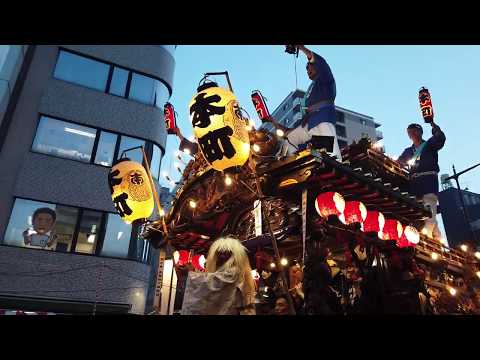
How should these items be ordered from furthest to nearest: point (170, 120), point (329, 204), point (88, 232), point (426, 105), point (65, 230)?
point (88, 232) → point (65, 230) → point (170, 120) → point (426, 105) → point (329, 204)

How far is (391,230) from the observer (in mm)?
9375

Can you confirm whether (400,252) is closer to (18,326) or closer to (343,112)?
(18,326)

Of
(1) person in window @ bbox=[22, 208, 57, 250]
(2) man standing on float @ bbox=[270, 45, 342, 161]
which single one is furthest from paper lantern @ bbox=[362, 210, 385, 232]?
(1) person in window @ bbox=[22, 208, 57, 250]

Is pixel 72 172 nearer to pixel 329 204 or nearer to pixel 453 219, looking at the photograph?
pixel 329 204

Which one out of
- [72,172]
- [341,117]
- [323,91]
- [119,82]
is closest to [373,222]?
[323,91]

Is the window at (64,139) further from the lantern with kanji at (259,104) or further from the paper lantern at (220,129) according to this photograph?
the paper lantern at (220,129)

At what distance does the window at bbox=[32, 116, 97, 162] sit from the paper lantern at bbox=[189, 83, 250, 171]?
14.2m

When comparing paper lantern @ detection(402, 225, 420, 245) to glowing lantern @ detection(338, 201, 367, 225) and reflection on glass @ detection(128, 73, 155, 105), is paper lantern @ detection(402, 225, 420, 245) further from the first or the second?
reflection on glass @ detection(128, 73, 155, 105)

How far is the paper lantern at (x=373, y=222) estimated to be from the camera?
349 inches

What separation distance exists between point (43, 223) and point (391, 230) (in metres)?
16.8

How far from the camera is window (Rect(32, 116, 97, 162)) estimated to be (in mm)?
18797

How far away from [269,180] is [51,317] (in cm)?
675

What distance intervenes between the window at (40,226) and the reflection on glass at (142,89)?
28.7 feet

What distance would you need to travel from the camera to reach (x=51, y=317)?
1601 mm
